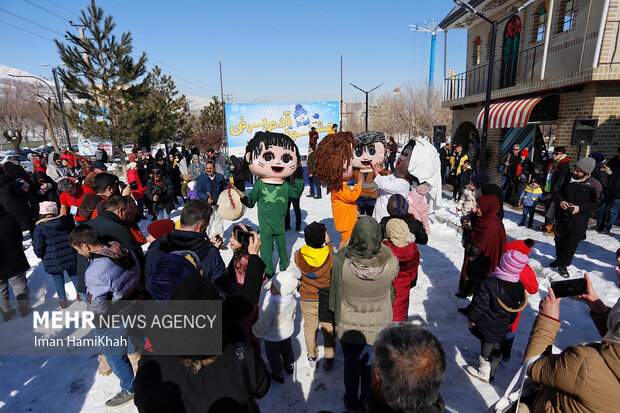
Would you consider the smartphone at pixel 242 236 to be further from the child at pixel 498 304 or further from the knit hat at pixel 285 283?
the child at pixel 498 304

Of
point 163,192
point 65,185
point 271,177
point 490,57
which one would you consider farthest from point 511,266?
point 490,57

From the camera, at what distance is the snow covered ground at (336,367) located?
9.63ft

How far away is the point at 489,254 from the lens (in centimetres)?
378

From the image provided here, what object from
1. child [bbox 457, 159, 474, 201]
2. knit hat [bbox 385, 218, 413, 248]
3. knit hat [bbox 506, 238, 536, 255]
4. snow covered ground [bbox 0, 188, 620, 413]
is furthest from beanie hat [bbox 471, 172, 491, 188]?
child [bbox 457, 159, 474, 201]

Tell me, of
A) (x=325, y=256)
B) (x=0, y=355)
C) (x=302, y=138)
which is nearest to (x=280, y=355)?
(x=325, y=256)

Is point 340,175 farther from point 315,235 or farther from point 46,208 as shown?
point 46,208

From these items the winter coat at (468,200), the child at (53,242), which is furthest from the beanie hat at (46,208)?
the winter coat at (468,200)

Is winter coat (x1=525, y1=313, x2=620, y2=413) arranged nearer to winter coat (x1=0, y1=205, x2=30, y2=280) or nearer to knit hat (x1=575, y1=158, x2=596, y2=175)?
knit hat (x1=575, y1=158, x2=596, y2=175)

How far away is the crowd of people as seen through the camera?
→ 4.64ft

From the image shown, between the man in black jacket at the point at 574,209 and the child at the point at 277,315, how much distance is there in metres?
4.53

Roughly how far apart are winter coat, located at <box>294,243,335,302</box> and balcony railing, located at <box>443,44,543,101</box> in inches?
434

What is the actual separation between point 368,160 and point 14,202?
21.4ft

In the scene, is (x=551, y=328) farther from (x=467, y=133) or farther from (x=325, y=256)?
(x=467, y=133)

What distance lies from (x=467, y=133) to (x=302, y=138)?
933 centimetres
